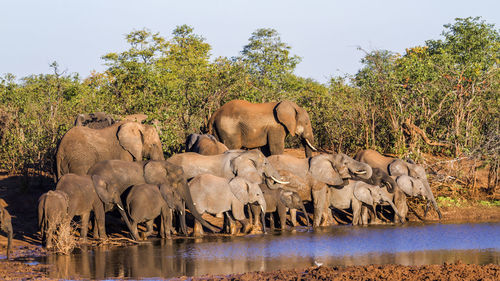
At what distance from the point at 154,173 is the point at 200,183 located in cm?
108

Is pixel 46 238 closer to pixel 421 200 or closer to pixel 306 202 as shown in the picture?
pixel 306 202

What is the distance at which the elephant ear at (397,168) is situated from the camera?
69.2 ft

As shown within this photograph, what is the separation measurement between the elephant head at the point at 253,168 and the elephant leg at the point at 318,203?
980 mm

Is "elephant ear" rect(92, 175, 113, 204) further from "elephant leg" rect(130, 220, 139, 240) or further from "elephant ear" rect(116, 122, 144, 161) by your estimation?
"elephant ear" rect(116, 122, 144, 161)

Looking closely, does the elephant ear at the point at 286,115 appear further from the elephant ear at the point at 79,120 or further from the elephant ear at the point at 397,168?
the elephant ear at the point at 79,120

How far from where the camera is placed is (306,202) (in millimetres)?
20297

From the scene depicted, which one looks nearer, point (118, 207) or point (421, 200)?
point (118, 207)

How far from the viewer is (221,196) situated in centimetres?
1756

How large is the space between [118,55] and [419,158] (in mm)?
29905

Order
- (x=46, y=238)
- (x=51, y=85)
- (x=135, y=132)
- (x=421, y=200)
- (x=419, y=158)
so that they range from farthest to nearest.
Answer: (x=51, y=85) → (x=419, y=158) → (x=421, y=200) → (x=135, y=132) → (x=46, y=238)

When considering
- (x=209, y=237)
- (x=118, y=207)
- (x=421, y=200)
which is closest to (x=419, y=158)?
(x=421, y=200)

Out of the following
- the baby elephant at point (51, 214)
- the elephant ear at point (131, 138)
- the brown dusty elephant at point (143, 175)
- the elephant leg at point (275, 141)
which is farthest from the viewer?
the elephant leg at point (275, 141)

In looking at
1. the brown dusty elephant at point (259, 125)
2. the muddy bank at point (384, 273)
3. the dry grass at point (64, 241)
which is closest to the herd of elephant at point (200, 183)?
the dry grass at point (64, 241)

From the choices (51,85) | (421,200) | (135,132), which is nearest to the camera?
(135,132)
